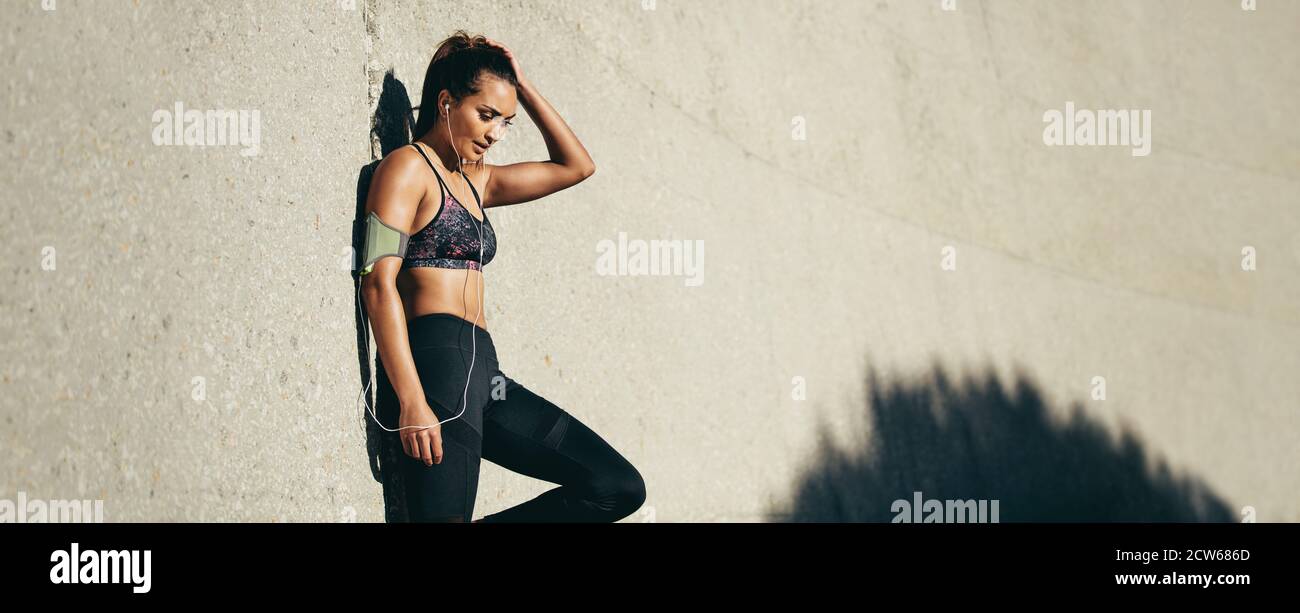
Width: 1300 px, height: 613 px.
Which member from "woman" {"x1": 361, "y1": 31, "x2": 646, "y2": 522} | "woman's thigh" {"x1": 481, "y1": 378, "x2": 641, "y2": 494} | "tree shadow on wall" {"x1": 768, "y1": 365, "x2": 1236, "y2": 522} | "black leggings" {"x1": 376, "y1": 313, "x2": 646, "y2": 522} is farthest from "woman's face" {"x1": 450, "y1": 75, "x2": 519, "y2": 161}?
"tree shadow on wall" {"x1": 768, "y1": 365, "x2": 1236, "y2": 522}

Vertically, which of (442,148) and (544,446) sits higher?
(442,148)

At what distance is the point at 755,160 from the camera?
6.32 meters

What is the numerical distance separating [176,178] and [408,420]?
89 centimetres

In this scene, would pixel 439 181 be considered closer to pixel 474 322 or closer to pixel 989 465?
pixel 474 322

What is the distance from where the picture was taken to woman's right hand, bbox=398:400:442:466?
3.11m

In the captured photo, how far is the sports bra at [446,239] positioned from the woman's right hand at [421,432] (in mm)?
425

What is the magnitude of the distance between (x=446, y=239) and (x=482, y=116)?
15.3 inches

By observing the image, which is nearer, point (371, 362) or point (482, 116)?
point (482, 116)

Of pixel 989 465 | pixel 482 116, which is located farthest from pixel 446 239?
pixel 989 465

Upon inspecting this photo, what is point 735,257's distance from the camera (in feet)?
19.6

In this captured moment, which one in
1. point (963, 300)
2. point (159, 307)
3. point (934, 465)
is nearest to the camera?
point (159, 307)

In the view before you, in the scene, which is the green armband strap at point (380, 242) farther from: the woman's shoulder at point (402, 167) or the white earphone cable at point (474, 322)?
the white earphone cable at point (474, 322)
